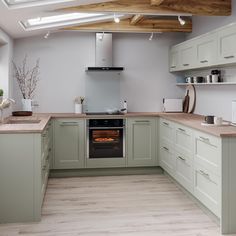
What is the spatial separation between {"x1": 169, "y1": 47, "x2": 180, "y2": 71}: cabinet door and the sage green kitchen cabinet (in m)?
3.10

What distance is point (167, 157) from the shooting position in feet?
17.0

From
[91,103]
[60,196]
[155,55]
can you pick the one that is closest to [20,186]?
[60,196]

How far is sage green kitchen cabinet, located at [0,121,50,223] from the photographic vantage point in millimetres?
3518

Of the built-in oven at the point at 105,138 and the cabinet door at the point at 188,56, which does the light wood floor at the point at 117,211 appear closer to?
the built-in oven at the point at 105,138

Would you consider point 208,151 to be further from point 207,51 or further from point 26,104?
point 26,104

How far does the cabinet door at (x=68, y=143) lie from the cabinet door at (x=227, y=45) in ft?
7.83

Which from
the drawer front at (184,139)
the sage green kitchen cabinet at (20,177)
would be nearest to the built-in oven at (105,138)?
the drawer front at (184,139)

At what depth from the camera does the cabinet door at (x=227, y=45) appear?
3866mm

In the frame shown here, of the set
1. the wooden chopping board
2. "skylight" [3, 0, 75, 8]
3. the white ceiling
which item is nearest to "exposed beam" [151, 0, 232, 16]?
the white ceiling

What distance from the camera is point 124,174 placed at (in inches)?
222

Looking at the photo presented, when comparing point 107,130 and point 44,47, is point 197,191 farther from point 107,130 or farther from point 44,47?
point 44,47

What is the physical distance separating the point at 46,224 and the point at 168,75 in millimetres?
3724

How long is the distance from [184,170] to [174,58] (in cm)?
230

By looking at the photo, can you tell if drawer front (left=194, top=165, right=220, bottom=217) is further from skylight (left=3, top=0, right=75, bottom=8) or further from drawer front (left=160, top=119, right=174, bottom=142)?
skylight (left=3, top=0, right=75, bottom=8)
